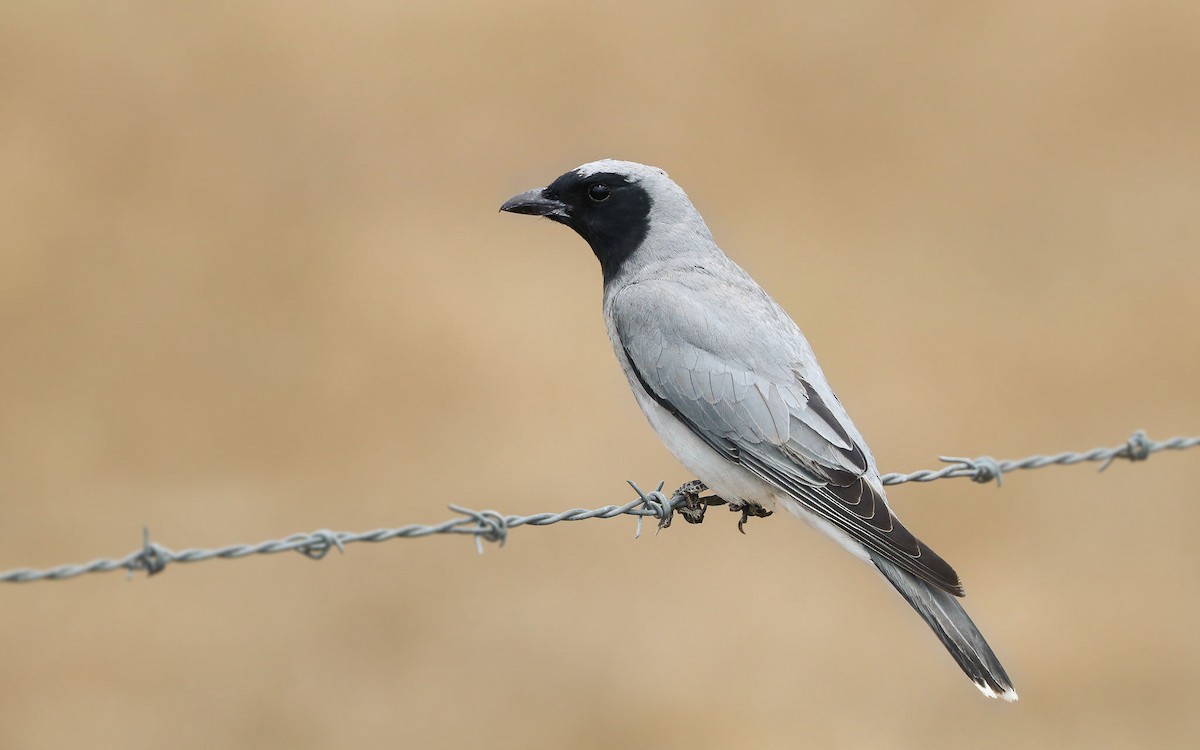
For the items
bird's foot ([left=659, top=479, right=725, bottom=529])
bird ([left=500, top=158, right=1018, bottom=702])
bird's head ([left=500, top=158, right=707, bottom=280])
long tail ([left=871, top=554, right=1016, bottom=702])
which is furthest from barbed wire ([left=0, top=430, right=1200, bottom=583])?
bird's head ([left=500, top=158, right=707, bottom=280])

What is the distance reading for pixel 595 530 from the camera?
1197 centimetres

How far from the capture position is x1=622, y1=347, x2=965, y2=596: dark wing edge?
5.01 meters

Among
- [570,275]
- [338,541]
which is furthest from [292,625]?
[338,541]

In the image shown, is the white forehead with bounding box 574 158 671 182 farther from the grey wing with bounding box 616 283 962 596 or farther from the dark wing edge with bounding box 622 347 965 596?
the dark wing edge with bounding box 622 347 965 596

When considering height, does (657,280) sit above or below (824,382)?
above

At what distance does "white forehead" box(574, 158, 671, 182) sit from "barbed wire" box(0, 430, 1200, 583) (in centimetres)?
154

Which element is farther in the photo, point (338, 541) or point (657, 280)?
point (657, 280)

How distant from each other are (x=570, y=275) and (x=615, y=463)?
2950 millimetres

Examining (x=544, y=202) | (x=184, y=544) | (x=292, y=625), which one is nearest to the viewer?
(x=544, y=202)

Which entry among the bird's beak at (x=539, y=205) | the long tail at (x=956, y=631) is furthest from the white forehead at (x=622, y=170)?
the long tail at (x=956, y=631)

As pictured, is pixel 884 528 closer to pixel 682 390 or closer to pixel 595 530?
pixel 682 390

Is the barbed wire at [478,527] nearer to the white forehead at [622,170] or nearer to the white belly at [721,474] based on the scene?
the white belly at [721,474]

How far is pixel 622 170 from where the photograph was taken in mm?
6465

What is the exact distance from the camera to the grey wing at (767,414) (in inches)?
207
